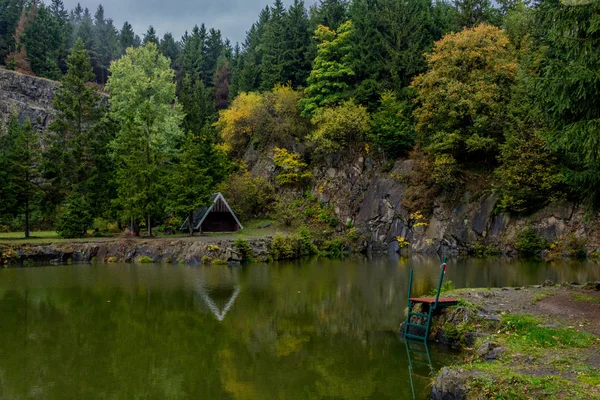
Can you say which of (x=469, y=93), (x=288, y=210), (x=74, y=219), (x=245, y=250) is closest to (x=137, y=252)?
(x=74, y=219)

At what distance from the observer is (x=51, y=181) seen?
117ft

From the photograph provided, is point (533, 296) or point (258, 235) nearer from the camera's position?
point (533, 296)

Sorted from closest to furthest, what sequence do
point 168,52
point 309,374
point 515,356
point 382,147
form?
point 515,356 < point 309,374 < point 382,147 < point 168,52

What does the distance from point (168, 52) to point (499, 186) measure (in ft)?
213

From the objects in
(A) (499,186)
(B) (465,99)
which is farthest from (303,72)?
(A) (499,186)

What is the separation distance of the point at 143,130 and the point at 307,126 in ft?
51.6

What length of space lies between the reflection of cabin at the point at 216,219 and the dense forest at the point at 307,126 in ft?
4.82

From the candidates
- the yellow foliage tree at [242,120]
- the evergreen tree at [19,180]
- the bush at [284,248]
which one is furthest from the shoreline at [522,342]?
the yellow foliage tree at [242,120]

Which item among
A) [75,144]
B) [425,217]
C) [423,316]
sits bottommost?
[423,316]

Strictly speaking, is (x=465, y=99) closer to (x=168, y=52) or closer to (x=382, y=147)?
(x=382, y=147)

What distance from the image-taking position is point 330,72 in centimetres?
4256

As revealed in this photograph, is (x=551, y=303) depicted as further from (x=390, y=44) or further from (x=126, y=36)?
(x=126, y=36)

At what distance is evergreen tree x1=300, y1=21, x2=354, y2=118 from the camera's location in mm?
42562

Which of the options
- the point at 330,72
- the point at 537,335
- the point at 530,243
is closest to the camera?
the point at 537,335
